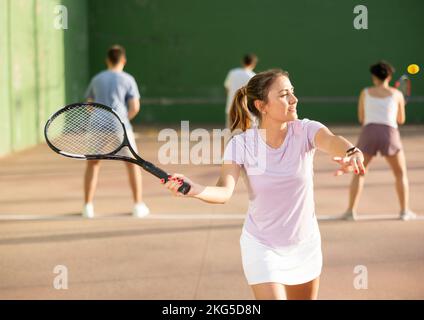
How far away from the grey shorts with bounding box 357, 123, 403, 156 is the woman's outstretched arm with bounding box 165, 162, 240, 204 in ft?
11.3

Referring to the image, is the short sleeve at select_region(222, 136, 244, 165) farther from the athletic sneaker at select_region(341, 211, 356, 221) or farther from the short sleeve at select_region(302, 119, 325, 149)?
the athletic sneaker at select_region(341, 211, 356, 221)

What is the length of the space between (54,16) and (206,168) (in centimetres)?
655

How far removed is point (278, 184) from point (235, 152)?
225 mm

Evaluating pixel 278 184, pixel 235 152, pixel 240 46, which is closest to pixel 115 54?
pixel 235 152

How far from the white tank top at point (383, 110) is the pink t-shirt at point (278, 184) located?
3.43 metres

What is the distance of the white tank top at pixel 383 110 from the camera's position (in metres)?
6.09

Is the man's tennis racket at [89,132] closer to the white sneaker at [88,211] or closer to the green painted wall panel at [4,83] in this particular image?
the white sneaker at [88,211]

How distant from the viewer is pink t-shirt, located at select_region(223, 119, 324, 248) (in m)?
2.75

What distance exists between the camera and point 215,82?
1803cm

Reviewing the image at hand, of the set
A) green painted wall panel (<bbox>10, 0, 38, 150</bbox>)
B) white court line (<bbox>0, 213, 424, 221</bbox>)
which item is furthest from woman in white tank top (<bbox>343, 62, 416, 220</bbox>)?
green painted wall panel (<bbox>10, 0, 38, 150</bbox>)

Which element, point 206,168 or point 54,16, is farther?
point 54,16

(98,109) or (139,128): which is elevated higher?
(98,109)
